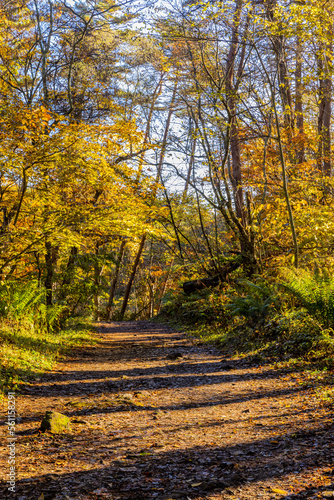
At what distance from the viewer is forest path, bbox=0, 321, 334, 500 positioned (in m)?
2.45

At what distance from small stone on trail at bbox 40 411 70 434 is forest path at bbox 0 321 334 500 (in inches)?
3.3

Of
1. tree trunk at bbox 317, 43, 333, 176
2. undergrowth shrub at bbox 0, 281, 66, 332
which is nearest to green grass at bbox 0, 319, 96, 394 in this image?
undergrowth shrub at bbox 0, 281, 66, 332

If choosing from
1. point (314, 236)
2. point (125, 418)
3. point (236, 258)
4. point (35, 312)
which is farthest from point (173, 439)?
point (236, 258)

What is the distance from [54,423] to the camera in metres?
3.47

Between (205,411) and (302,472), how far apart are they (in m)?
1.82

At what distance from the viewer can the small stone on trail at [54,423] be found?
3434 millimetres

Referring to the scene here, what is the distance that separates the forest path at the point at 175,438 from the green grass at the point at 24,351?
239mm

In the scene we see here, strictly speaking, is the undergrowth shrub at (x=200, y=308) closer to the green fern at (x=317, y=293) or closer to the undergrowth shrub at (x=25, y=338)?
the green fern at (x=317, y=293)

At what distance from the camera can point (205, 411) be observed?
4.24 m

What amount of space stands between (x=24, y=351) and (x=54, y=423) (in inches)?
102

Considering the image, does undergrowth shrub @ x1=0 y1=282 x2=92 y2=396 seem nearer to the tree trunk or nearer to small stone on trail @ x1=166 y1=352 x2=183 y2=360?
small stone on trail @ x1=166 y1=352 x2=183 y2=360

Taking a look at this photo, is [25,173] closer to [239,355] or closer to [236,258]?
[239,355]

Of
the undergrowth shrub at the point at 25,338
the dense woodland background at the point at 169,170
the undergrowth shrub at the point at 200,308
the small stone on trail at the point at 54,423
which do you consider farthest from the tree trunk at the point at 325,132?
the small stone on trail at the point at 54,423

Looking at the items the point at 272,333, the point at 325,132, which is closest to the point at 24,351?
the point at 272,333
